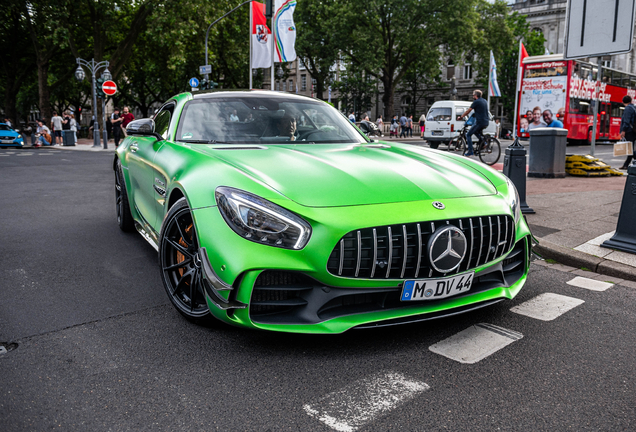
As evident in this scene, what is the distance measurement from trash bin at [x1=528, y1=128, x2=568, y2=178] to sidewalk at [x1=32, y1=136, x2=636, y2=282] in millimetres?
795

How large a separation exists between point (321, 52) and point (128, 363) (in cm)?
4023

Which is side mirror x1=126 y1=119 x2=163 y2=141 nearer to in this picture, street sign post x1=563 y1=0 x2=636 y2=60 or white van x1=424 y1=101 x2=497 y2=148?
street sign post x1=563 y1=0 x2=636 y2=60

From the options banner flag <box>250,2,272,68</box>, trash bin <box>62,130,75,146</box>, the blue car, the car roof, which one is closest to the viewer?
the car roof

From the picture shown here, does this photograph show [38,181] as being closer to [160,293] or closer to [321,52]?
[160,293]

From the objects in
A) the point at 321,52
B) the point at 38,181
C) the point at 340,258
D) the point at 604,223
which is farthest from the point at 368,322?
the point at 321,52

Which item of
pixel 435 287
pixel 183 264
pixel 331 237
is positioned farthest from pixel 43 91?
pixel 435 287

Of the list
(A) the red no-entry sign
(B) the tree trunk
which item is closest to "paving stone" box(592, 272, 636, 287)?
(A) the red no-entry sign

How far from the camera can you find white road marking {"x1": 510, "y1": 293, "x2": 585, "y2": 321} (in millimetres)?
3455

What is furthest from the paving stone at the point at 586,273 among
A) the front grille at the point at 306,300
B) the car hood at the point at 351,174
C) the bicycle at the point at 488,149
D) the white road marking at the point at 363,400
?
the bicycle at the point at 488,149

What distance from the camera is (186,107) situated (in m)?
4.33

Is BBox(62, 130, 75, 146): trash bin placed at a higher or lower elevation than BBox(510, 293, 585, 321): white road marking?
higher

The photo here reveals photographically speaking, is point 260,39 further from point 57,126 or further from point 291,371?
point 291,371

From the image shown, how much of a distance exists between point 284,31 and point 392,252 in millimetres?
20036

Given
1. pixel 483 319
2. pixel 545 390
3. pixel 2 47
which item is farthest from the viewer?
pixel 2 47
